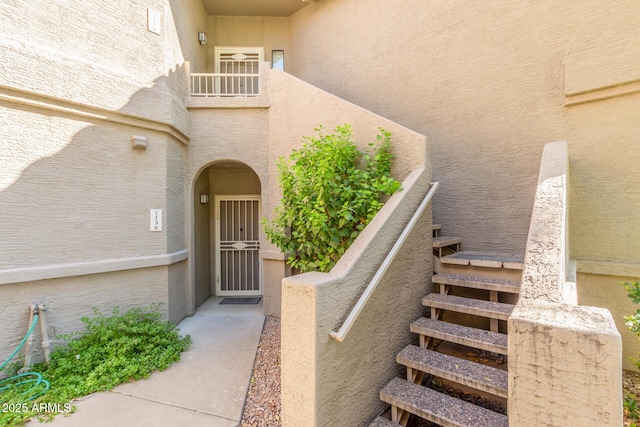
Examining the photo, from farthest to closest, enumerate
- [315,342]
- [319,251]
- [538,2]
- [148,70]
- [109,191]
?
[148,70] < [109,191] < [538,2] < [319,251] < [315,342]

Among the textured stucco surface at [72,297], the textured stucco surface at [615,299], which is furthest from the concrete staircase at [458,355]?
the textured stucco surface at [72,297]

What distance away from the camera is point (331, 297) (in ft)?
7.41

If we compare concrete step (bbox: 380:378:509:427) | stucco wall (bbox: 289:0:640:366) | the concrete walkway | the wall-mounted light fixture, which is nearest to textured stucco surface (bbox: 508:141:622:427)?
concrete step (bbox: 380:378:509:427)

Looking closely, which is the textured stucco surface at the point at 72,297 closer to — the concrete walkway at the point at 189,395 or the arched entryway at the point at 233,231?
the concrete walkway at the point at 189,395

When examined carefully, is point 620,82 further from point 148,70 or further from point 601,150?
point 148,70

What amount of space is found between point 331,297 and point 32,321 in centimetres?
417

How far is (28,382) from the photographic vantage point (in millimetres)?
3371

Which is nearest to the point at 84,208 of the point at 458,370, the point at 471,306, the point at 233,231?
the point at 233,231

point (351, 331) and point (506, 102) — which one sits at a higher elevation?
point (506, 102)

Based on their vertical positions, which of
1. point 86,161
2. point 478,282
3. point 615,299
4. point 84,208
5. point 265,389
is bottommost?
point 265,389

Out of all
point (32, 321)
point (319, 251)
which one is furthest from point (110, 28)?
point (319, 251)

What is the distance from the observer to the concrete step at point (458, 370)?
229 centimetres

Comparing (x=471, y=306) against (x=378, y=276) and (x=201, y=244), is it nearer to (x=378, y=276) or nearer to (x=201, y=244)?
(x=378, y=276)

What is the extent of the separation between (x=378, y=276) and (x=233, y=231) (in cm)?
563
